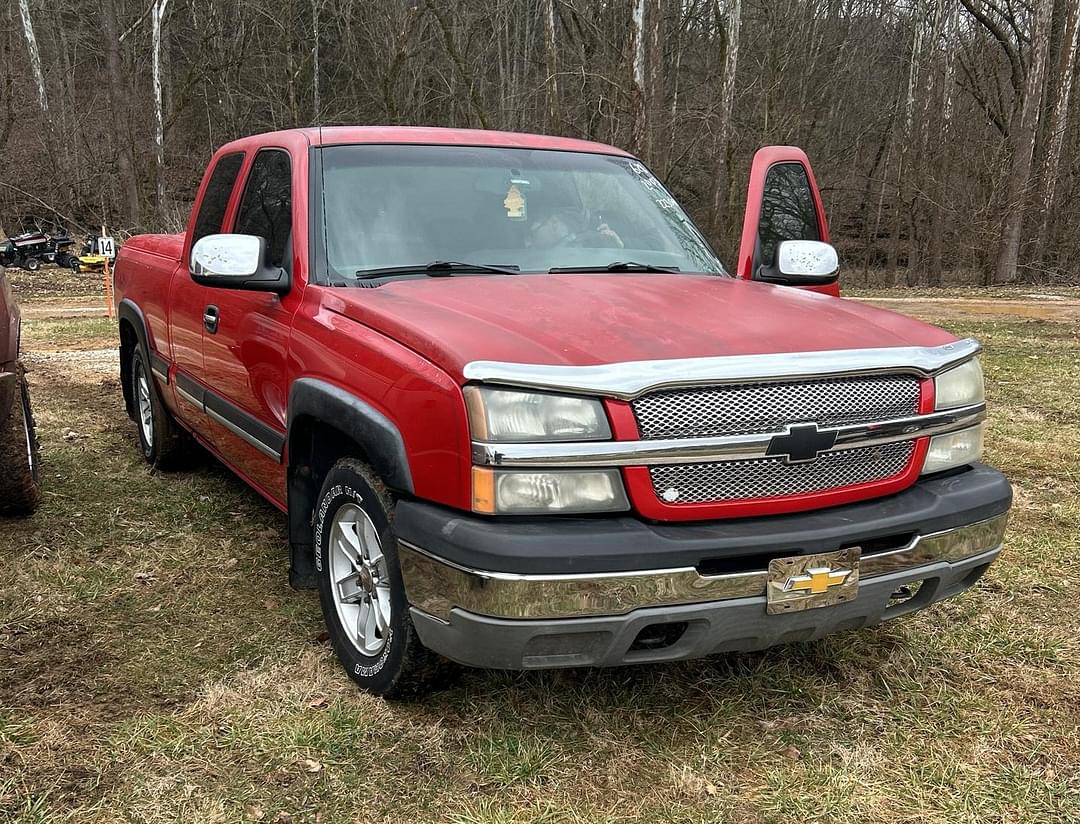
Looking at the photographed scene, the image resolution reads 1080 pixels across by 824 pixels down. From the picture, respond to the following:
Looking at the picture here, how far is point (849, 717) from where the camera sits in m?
2.92

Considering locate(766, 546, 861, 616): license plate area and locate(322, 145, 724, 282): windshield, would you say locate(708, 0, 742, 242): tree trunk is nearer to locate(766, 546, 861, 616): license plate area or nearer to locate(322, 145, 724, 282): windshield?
locate(322, 145, 724, 282): windshield

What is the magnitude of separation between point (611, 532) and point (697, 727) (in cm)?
89

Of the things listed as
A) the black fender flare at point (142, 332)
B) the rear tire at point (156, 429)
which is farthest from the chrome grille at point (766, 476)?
the rear tire at point (156, 429)

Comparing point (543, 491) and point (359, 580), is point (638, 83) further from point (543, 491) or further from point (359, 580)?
point (543, 491)

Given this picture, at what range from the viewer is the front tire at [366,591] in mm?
2674

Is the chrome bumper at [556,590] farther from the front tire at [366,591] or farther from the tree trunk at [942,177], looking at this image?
the tree trunk at [942,177]

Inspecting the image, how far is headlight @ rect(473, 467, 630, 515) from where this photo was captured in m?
2.30

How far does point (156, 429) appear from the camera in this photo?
17.6ft

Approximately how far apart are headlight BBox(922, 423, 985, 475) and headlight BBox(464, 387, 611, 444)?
3.66 feet

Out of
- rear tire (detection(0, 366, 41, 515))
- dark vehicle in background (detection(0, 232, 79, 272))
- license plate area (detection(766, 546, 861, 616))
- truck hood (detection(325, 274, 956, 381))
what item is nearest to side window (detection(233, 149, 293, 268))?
truck hood (detection(325, 274, 956, 381))

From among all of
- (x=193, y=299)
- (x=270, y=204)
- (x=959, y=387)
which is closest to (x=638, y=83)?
(x=193, y=299)

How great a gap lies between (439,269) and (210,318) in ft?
4.23

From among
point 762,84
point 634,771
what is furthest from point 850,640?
point 762,84

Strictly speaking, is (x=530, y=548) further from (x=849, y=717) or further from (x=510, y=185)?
(x=510, y=185)
